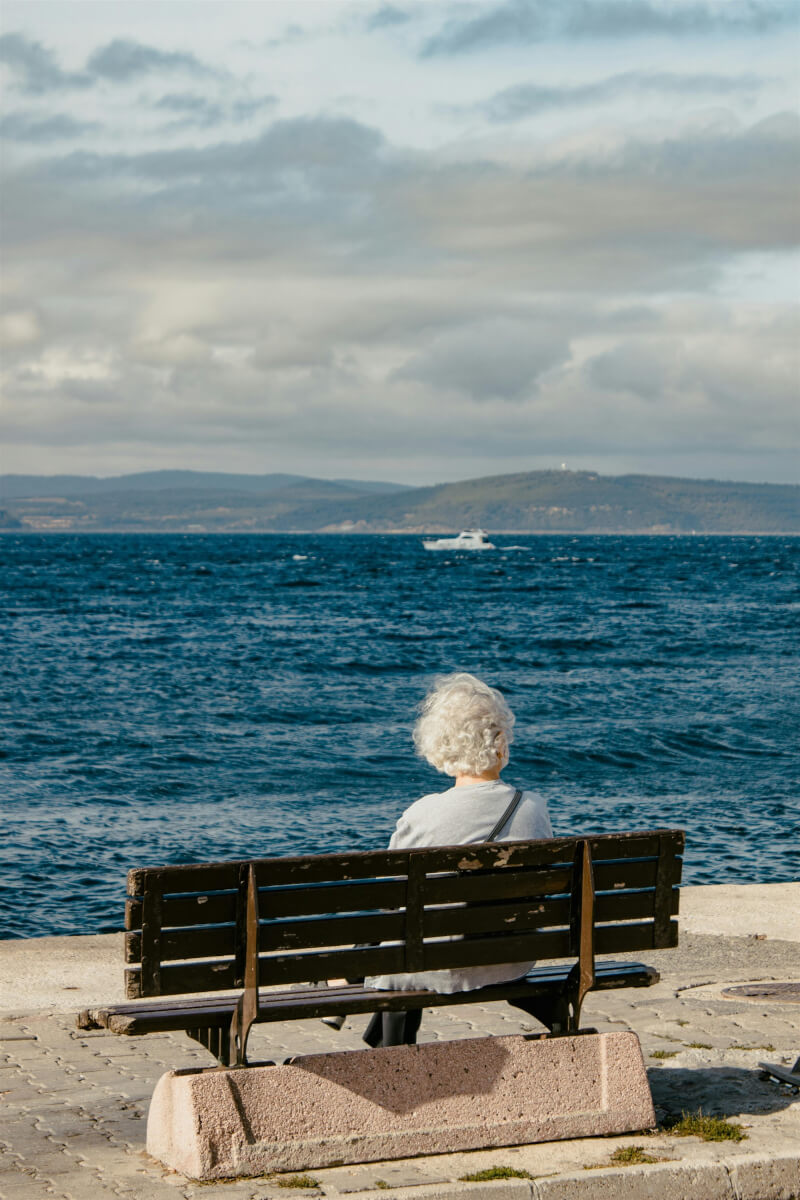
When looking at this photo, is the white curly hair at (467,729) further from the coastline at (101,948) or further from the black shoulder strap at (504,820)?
the coastline at (101,948)

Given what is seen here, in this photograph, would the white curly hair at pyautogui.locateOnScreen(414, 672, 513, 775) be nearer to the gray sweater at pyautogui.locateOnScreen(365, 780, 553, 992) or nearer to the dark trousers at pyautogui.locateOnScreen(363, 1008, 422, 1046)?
the gray sweater at pyautogui.locateOnScreen(365, 780, 553, 992)

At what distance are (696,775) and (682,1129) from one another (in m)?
15.9

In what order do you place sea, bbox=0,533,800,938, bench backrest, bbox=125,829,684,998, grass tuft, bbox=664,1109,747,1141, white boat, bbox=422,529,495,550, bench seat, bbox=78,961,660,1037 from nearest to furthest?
bench backrest, bbox=125,829,684,998 < bench seat, bbox=78,961,660,1037 < grass tuft, bbox=664,1109,747,1141 < sea, bbox=0,533,800,938 < white boat, bbox=422,529,495,550

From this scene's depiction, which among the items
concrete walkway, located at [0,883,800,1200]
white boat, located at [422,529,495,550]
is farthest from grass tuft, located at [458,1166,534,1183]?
white boat, located at [422,529,495,550]

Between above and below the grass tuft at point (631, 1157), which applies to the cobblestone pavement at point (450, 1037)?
below

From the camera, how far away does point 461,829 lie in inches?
205

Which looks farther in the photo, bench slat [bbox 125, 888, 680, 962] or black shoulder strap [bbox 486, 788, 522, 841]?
black shoulder strap [bbox 486, 788, 522, 841]

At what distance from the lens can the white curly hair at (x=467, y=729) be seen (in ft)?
17.1

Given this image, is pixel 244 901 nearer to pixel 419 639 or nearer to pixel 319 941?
pixel 319 941

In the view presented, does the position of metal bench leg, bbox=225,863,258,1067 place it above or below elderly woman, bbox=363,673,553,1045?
below

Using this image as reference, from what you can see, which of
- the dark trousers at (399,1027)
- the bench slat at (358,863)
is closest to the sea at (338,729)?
the dark trousers at (399,1027)

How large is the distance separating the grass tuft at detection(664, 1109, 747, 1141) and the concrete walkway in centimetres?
5

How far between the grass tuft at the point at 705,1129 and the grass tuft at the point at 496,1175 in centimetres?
73

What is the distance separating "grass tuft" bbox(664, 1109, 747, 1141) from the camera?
514 centimetres
